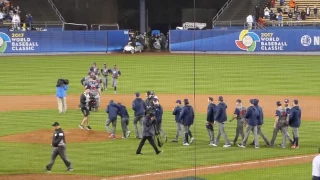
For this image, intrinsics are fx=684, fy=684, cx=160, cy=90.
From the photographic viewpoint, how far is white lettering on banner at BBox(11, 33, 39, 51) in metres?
48.2

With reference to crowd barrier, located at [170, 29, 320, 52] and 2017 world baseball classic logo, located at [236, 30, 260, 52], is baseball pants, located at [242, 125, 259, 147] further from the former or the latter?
2017 world baseball classic logo, located at [236, 30, 260, 52]

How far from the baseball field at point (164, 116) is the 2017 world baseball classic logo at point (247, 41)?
0.73 metres

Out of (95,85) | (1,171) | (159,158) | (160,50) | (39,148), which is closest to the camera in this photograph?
(1,171)

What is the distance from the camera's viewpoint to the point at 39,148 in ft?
68.7

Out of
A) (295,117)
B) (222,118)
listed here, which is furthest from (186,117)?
(295,117)

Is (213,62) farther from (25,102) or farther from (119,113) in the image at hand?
(119,113)

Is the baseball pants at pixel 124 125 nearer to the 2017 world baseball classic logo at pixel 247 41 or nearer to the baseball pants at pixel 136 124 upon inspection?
the baseball pants at pixel 136 124

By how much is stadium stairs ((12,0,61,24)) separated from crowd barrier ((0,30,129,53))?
135 inches

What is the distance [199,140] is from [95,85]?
6.12 meters

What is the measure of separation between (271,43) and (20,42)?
57.8 feet

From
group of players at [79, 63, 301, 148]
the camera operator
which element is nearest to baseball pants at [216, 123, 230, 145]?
group of players at [79, 63, 301, 148]

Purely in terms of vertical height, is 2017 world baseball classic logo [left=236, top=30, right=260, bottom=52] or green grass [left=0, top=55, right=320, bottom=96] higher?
2017 world baseball classic logo [left=236, top=30, right=260, bottom=52]

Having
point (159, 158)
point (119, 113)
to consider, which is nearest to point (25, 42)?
point (119, 113)

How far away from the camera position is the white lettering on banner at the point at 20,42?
48250mm
